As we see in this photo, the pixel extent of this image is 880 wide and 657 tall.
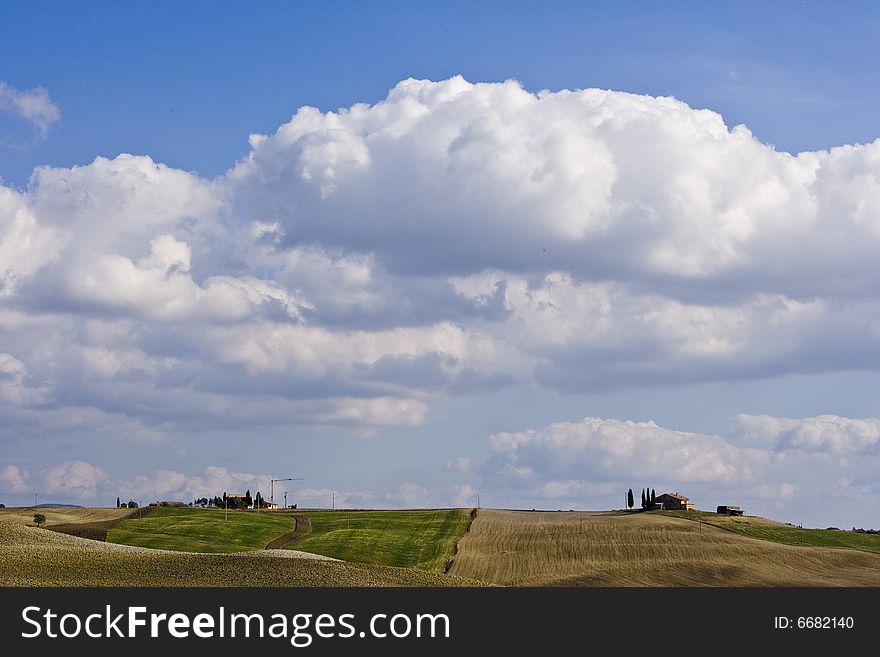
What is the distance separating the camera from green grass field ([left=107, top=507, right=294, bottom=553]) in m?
137

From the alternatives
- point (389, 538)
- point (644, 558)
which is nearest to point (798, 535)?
point (644, 558)

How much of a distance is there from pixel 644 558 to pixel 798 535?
50041mm

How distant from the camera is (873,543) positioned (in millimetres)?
160000

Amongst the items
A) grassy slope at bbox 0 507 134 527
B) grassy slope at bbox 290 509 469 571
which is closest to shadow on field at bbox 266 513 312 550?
grassy slope at bbox 290 509 469 571

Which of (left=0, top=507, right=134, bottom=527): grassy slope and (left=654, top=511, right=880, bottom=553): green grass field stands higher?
(left=0, top=507, right=134, bottom=527): grassy slope

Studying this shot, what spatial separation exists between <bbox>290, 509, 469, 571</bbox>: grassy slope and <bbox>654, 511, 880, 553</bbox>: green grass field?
42.3 meters
